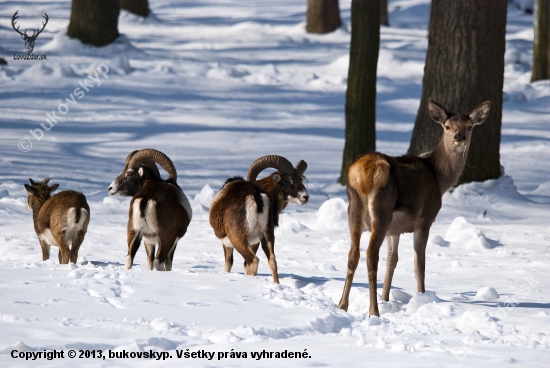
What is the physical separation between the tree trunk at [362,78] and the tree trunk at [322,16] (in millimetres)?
12927

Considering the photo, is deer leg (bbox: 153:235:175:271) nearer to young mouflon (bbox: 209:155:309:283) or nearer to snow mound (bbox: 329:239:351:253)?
young mouflon (bbox: 209:155:309:283)

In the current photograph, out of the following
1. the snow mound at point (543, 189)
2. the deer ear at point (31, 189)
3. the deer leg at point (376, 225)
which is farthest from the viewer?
the snow mound at point (543, 189)

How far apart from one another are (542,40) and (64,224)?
1721cm

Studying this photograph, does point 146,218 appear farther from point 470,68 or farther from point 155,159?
point 470,68

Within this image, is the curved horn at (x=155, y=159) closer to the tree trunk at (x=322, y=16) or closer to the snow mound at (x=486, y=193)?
the snow mound at (x=486, y=193)

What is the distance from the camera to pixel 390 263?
8.06m

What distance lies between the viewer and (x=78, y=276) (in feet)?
23.4

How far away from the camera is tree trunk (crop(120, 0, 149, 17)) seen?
28.8m

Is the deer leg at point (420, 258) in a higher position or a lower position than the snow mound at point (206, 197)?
higher

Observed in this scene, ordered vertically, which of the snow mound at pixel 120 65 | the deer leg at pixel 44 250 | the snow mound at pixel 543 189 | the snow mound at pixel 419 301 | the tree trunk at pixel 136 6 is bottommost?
the snow mound at pixel 543 189

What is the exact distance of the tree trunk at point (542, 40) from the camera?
22.6 meters

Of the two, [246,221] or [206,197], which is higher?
[246,221]

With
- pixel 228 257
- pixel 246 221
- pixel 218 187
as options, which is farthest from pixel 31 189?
pixel 218 187

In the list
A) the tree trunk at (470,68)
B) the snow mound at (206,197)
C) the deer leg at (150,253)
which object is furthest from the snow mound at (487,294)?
the snow mound at (206,197)
